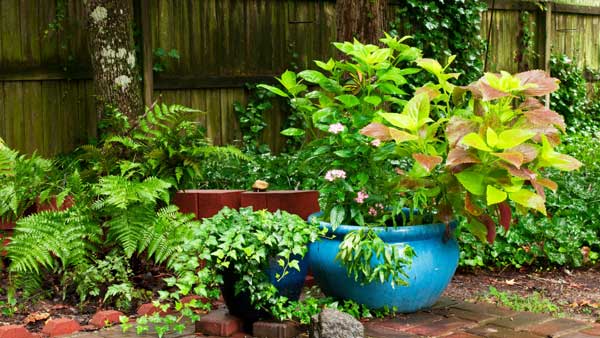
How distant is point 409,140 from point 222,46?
162 inches

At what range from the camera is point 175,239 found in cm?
399

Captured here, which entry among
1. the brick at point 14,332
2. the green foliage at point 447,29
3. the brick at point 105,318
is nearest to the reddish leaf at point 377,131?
the brick at point 105,318

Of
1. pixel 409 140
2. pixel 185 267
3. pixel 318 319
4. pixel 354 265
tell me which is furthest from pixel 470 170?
pixel 185 267

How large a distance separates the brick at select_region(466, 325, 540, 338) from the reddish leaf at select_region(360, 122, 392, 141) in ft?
3.05

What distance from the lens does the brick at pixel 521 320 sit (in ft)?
11.7

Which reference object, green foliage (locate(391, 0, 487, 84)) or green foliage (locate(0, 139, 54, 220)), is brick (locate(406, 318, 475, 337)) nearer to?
green foliage (locate(0, 139, 54, 220))

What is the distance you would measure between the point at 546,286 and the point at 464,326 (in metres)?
1.53

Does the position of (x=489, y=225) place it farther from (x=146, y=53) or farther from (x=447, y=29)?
(x=447, y=29)

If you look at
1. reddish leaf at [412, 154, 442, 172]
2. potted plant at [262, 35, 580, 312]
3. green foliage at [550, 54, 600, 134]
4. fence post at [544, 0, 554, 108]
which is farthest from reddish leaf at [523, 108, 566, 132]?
green foliage at [550, 54, 600, 134]

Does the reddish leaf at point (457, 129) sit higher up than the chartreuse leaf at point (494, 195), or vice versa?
the reddish leaf at point (457, 129)

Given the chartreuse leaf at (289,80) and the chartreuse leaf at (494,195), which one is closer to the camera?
the chartreuse leaf at (494,195)

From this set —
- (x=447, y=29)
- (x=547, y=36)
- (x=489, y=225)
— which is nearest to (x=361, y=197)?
(x=489, y=225)

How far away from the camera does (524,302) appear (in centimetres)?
421

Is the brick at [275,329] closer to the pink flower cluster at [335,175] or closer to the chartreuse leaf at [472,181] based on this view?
the pink flower cluster at [335,175]
